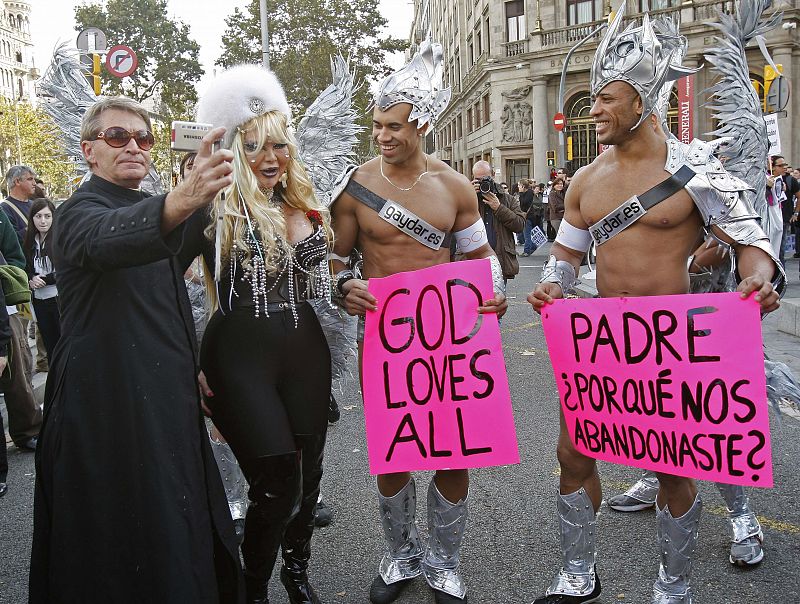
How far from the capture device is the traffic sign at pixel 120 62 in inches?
408

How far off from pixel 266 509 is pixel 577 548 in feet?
4.23

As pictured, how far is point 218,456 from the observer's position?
4117mm

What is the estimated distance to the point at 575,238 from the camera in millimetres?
3291

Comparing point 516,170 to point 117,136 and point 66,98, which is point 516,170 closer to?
point 66,98

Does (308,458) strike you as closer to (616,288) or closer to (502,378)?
(502,378)

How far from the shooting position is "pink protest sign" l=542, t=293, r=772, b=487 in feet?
9.02

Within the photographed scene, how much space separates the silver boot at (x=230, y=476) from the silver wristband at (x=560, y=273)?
1.99 metres

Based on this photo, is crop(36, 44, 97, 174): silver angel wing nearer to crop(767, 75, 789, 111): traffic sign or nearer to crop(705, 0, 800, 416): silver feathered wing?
crop(705, 0, 800, 416): silver feathered wing

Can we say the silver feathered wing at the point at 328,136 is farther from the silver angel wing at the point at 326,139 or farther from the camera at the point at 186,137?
the camera at the point at 186,137

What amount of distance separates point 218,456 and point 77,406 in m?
1.91

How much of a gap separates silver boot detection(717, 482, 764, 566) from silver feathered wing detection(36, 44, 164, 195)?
3427 millimetres

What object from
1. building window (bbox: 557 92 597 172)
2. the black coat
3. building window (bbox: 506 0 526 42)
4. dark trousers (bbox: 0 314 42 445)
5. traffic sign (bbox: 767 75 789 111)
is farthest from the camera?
building window (bbox: 506 0 526 42)

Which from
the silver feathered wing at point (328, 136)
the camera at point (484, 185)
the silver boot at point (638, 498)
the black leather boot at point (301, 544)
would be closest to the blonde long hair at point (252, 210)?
the black leather boot at point (301, 544)

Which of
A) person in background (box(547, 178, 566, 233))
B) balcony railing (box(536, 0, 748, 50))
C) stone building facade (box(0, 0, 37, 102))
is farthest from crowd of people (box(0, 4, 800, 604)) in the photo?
stone building facade (box(0, 0, 37, 102))
